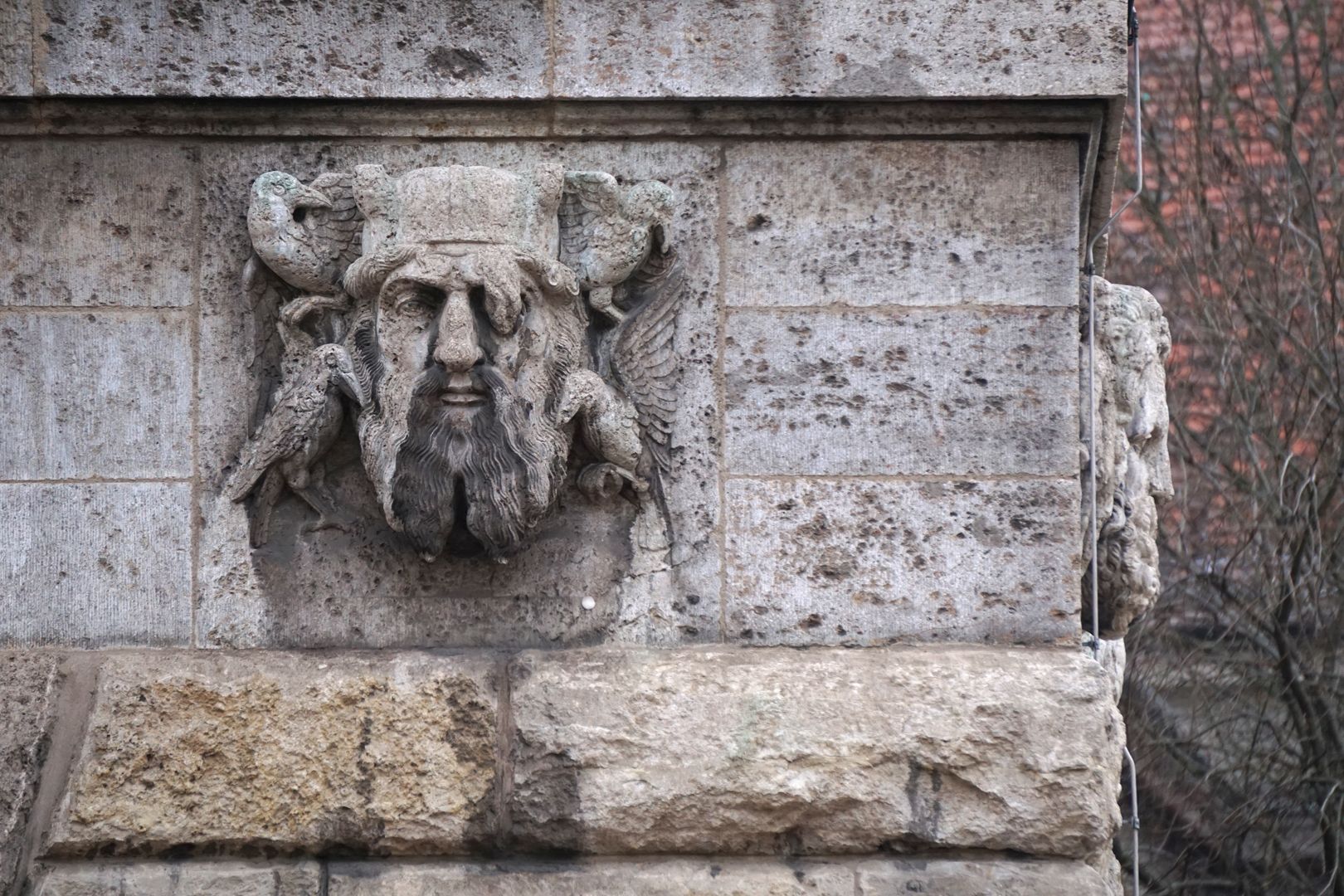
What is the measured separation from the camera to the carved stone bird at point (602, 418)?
3.20 metres

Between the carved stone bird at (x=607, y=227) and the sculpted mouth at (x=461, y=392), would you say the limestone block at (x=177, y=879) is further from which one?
the carved stone bird at (x=607, y=227)

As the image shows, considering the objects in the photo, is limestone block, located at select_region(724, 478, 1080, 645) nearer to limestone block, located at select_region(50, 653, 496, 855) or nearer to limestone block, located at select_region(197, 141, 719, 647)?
limestone block, located at select_region(197, 141, 719, 647)

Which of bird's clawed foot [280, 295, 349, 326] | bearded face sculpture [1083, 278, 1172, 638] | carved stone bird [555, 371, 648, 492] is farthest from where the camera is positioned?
bearded face sculpture [1083, 278, 1172, 638]

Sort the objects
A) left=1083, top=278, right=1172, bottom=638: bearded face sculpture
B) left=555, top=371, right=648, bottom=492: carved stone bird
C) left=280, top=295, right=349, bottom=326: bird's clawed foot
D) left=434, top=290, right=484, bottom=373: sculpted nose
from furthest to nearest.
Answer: left=1083, top=278, right=1172, bottom=638: bearded face sculpture, left=280, top=295, right=349, bottom=326: bird's clawed foot, left=555, top=371, right=648, bottom=492: carved stone bird, left=434, top=290, right=484, bottom=373: sculpted nose

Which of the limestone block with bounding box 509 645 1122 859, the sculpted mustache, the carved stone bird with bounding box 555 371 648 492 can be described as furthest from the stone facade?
the sculpted mustache

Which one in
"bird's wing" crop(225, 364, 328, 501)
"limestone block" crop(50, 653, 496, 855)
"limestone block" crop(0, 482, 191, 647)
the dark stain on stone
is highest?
the dark stain on stone

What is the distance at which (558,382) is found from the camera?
3234 mm

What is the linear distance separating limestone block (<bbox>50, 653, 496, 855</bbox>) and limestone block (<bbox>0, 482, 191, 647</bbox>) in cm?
16

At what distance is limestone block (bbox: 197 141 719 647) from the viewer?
3.29 meters

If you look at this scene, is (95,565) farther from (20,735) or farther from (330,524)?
(330,524)

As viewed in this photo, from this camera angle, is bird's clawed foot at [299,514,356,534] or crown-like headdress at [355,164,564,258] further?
bird's clawed foot at [299,514,356,534]

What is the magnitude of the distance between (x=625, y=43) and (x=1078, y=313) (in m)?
1.11

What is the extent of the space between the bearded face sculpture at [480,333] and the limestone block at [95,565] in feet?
0.61

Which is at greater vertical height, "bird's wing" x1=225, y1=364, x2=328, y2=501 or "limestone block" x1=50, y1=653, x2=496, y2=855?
"bird's wing" x1=225, y1=364, x2=328, y2=501
